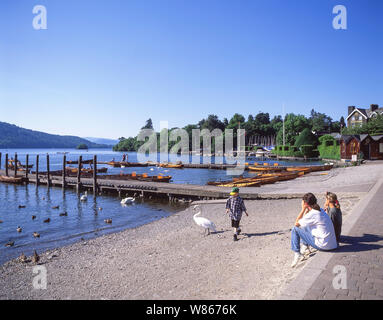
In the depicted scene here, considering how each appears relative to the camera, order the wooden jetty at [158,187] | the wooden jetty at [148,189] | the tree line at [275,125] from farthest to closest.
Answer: the tree line at [275,125], the wooden jetty at [148,189], the wooden jetty at [158,187]

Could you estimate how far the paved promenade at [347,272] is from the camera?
481 centimetres

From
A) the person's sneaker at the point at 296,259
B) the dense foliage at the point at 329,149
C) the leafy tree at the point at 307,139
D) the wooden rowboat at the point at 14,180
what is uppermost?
the leafy tree at the point at 307,139

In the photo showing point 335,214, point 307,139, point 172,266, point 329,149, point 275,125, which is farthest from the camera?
point 275,125

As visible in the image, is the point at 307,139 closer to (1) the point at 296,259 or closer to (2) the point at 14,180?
(2) the point at 14,180

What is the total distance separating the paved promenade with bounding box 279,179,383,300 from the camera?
481cm

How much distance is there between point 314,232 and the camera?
6.72 m

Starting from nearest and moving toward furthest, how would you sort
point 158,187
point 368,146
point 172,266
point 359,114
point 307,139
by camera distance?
1. point 172,266
2. point 158,187
3. point 368,146
4. point 359,114
5. point 307,139

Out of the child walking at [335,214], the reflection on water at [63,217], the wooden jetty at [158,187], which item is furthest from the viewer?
the wooden jetty at [158,187]

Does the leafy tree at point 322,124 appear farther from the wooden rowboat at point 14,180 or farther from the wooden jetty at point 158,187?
the wooden rowboat at point 14,180

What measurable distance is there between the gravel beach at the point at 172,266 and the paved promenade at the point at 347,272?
49 cm

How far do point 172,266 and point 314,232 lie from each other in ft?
14.3

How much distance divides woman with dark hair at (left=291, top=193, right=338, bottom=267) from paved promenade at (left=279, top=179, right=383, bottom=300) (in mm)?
253

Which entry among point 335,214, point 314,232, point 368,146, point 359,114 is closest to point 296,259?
point 314,232

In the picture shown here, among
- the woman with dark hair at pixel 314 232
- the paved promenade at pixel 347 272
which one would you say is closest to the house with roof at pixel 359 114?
the paved promenade at pixel 347 272
